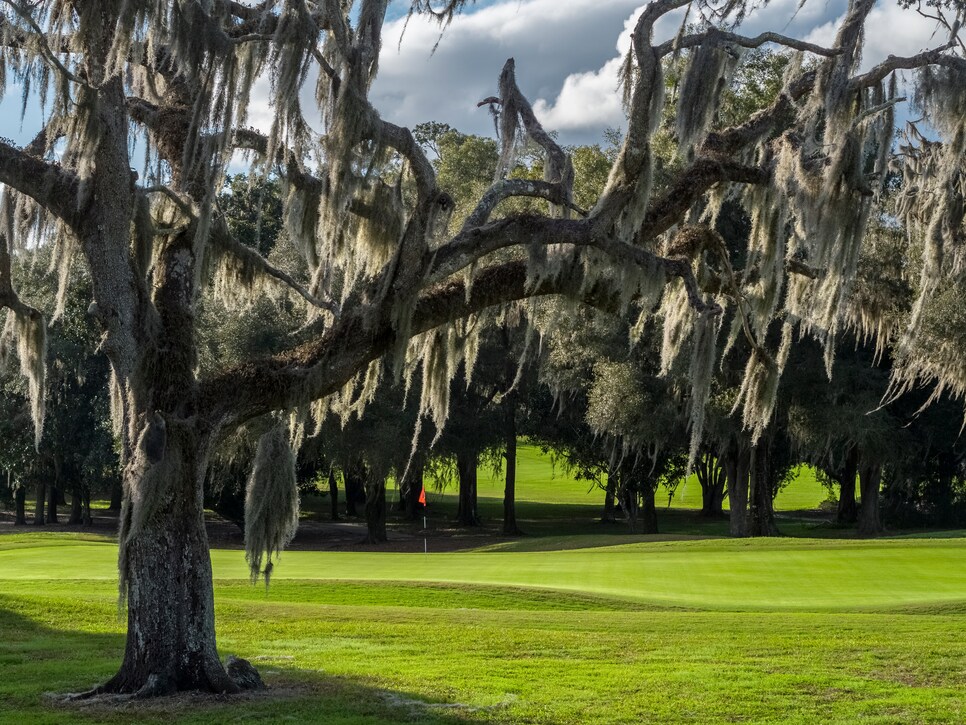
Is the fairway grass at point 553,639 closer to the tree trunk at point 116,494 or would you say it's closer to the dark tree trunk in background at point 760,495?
the dark tree trunk in background at point 760,495

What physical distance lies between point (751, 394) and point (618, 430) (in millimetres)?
20443

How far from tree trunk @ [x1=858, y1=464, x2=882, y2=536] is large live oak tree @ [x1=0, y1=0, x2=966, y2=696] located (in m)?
26.4

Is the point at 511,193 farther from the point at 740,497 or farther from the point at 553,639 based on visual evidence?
the point at 740,497

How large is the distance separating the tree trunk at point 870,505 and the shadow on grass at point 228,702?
27380 mm

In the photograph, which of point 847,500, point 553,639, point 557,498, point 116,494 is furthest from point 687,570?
point 557,498

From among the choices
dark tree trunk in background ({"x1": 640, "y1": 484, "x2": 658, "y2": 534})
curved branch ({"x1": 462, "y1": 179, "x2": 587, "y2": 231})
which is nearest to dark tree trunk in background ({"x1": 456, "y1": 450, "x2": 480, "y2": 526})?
dark tree trunk in background ({"x1": 640, "y1": 484, "x2": 658, "y2": 534})

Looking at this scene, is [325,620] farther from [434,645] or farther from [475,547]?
[475,547]

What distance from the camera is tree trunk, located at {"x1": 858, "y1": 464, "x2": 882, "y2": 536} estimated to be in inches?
1348

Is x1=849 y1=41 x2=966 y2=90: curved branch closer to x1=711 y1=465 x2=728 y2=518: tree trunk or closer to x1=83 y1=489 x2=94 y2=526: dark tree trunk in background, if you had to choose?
x1=83 y1=489 x2=94 y2=526: dark tree trunk in background

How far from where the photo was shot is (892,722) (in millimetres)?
7980

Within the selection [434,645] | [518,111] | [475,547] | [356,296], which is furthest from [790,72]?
[475,547]

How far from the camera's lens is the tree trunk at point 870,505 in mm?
34231

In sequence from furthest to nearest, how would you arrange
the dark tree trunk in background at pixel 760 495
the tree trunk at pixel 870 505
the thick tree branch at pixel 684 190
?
the tree trunk at pixel 870 505
the dark tree trunk in background at pixel 760 495
the thick tree branch at pixel 684 190

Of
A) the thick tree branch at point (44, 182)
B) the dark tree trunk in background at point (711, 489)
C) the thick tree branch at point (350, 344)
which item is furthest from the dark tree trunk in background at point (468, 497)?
the thick tree branch at point (44, 182)
